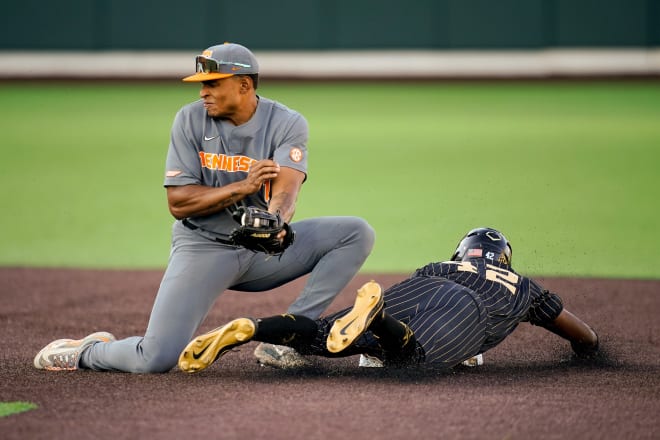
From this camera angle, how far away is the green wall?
21.9 m

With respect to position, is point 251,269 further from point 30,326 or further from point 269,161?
point 30,326

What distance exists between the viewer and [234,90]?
17.7 ft

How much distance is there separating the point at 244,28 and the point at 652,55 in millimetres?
8497

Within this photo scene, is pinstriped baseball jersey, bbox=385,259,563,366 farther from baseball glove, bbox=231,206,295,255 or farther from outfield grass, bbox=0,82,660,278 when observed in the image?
outfield grass, bbox=0,82,660,278

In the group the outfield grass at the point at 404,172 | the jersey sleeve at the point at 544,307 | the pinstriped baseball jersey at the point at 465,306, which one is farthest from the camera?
the outfield grass at the point at 404,172

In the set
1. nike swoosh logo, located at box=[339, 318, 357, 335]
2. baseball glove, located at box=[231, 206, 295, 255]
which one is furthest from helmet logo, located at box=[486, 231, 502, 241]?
nike swoosh logo, located at box=[339, 318, 357, 335]

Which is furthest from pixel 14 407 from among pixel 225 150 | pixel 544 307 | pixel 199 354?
pixel 544 307

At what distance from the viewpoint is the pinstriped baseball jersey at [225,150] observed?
540cm

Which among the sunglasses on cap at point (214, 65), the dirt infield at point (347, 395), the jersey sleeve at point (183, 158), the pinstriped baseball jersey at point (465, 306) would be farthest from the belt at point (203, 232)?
Answer: the pinstriped baseball jersey at point (465, 306)

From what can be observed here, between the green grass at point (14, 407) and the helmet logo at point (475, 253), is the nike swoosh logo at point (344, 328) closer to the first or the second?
the helmet logo at point (475, 253)

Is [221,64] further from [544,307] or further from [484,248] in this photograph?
[544,307]

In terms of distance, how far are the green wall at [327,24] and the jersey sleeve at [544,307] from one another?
687 inches

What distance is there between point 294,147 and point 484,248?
1112 millimetres

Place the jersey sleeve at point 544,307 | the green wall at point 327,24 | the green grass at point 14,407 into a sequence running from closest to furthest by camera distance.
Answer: the green grass at point 14,407 < the jersey sleeve at point 544,307 < the green wall at point 327,24
